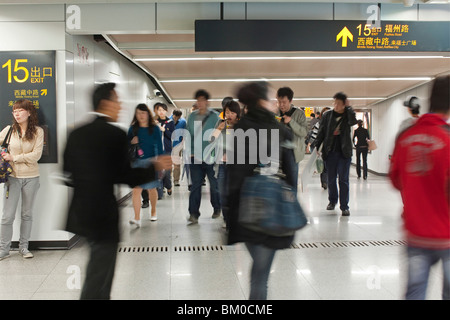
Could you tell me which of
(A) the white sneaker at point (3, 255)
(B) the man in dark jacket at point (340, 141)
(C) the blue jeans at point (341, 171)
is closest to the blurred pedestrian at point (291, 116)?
(B) the man in dark jacket at point (340, 141)

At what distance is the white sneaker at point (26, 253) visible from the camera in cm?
445

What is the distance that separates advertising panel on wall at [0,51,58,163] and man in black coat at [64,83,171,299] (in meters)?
2.49

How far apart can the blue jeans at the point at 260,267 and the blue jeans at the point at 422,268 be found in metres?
0.73

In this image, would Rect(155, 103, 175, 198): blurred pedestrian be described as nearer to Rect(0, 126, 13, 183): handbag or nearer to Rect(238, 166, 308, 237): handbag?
Rect(0, 126, 13, 183): handbag

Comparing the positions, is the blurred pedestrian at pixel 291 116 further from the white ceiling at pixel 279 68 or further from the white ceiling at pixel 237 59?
the white ceiling at pixel 237 59

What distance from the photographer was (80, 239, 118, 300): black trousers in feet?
7.92

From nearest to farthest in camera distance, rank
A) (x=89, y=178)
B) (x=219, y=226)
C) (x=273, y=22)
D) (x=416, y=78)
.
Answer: (x=89, y=178) < (x=273, y=22) < (x=219, y=226) < (x=416, y=78)

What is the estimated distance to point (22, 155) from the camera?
436 centimetres

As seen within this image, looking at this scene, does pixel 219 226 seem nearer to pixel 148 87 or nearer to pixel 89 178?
pixel 89 178

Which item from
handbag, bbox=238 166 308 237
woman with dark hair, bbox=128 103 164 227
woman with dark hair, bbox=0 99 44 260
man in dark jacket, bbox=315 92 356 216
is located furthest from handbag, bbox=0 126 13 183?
man in dark jacket, bbox=315 92 356 216

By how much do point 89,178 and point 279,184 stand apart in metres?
1.05

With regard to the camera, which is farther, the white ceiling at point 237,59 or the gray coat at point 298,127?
the gray coat at point 298,127

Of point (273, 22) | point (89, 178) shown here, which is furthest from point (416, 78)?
point (89, 178)

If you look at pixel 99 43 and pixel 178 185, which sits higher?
pixel 99 43
